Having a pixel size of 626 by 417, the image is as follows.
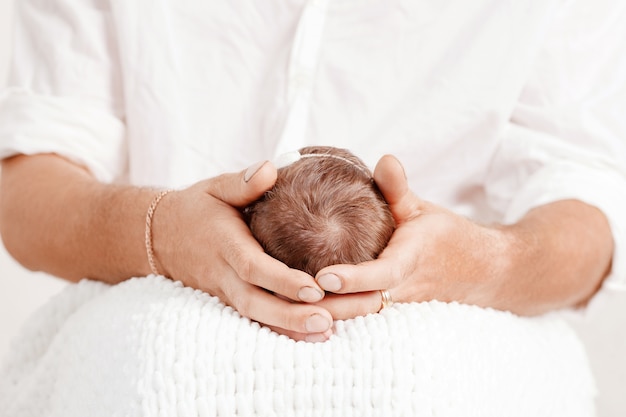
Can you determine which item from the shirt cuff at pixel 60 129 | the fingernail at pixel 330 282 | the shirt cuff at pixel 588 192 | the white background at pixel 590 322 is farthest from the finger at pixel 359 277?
the white background at pixel 590 322

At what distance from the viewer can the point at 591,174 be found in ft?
4.04

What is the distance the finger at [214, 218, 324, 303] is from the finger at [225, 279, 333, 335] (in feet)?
0.04

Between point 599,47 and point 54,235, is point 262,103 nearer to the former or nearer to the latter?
point 54,235

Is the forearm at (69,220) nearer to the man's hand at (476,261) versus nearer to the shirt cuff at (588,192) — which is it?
the man's hand at (476,261)

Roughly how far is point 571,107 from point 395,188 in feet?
2.05

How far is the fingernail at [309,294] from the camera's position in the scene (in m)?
0.75

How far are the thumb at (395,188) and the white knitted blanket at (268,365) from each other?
105mm

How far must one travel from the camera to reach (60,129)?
120cm

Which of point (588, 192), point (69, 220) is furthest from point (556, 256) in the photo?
point (69, 220)

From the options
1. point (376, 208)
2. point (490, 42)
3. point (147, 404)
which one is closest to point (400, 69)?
point (490, 42)

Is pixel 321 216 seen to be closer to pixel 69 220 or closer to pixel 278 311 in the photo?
pixel 278 311

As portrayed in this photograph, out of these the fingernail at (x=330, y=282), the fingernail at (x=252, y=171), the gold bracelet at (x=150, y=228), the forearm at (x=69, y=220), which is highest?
the fingernail at (x=252, y=171)

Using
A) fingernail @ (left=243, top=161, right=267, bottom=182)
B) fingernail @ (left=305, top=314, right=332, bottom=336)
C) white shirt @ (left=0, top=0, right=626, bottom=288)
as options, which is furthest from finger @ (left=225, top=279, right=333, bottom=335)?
white shirt @ (left=0, top=0, right=626, bottom=288)

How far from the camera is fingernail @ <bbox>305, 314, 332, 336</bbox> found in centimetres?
75
